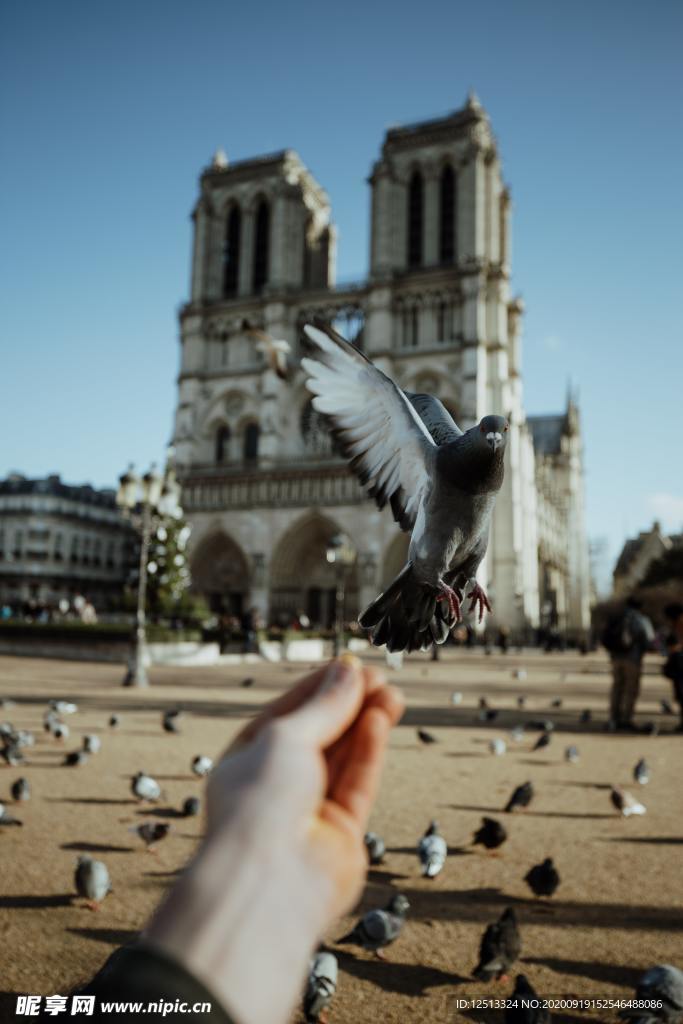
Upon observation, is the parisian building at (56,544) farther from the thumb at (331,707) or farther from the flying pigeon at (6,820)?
the thumb at (331,707)

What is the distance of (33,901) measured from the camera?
355 cm

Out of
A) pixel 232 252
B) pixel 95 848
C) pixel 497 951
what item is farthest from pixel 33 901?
pixel 232 252

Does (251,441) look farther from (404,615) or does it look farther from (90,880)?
(404,615)

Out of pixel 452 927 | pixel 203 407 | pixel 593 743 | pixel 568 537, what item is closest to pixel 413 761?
pixel 593 743

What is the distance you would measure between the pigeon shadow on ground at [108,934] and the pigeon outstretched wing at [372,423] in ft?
9.57

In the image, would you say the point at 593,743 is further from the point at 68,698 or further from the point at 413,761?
the point at 68,698

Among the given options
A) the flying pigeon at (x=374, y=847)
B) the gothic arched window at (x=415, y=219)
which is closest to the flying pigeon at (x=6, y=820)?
the flying pigeon at (x=374, y=847)

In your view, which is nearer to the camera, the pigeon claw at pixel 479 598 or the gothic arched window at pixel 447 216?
the pigeon claw at pixel 479 598

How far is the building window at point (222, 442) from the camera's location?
41906 millimetres

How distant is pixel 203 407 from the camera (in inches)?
1645

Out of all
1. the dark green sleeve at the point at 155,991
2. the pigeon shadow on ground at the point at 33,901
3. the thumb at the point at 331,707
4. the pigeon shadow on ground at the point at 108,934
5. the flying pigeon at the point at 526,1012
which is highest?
the thumb at the point at 331,707

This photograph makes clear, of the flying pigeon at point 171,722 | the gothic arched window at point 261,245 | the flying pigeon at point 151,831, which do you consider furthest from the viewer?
the gothic arched window at point 261,245

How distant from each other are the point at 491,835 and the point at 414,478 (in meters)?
3.89

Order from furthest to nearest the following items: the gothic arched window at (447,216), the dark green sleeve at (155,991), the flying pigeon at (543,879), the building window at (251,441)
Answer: the building window at (251,441) < the gothic arched window at (447,216) < the flying pigeon at (543,879) < the dark green sleeve at (155,991)
